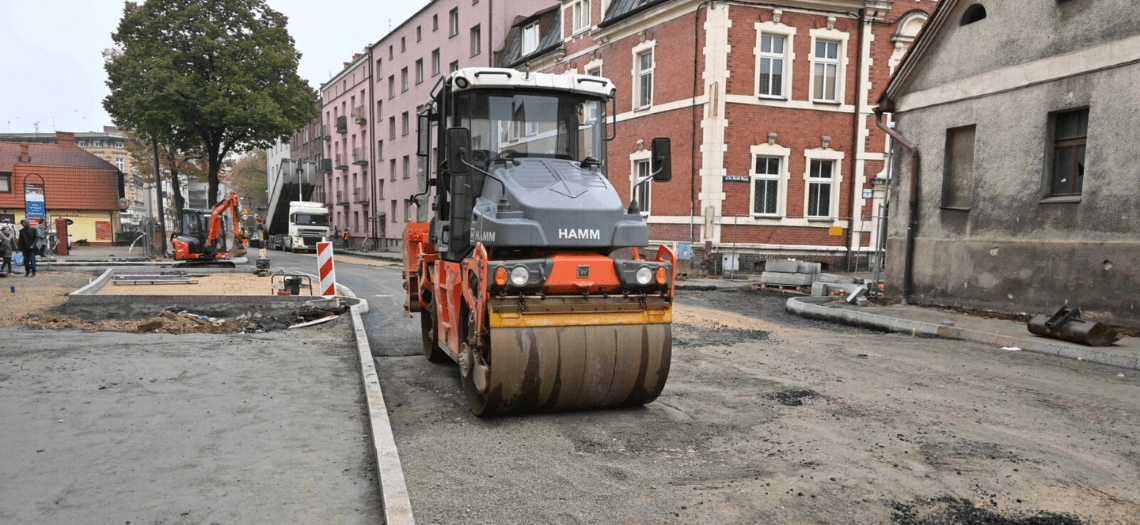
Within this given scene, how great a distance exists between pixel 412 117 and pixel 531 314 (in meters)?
40.2

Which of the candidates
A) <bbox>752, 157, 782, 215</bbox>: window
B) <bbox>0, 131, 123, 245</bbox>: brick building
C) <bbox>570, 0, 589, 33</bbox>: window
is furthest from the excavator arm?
<bbox>0, 131, 123, 245</bbox>: brick building

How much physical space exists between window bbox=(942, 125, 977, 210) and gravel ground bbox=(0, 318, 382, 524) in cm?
1144

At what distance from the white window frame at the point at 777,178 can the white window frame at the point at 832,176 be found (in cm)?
66

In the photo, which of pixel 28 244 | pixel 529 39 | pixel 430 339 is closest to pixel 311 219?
pixel 529 39

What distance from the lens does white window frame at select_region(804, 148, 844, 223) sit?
2147 cm

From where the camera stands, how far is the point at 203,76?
32.8 metres

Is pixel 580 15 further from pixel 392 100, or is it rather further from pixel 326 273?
pixel 392 100

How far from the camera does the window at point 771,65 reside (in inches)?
832

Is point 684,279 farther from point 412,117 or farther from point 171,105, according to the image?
point 412,117

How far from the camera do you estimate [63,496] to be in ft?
13.1

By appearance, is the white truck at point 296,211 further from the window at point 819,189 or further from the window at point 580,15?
the window at point 819,189

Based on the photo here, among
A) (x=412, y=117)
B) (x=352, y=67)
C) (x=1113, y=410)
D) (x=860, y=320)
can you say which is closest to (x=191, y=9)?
(x=412, y=117)

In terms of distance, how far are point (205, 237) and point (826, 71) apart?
76.2ft

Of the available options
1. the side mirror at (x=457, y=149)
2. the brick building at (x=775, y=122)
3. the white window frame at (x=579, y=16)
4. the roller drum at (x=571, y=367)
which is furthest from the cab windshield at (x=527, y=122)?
the white window frame at (x=579, y=16)
